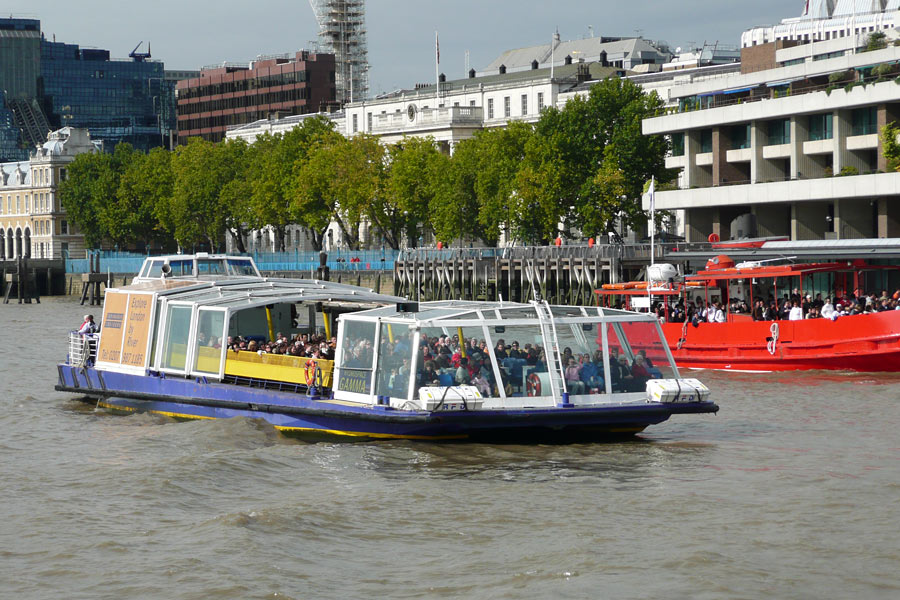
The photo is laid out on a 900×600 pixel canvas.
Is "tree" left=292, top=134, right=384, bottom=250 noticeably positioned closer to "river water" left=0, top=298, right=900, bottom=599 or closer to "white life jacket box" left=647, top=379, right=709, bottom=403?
"river water" left=0, top=298, right=900, bottom=599

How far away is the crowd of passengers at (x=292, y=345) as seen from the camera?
30.0 meters

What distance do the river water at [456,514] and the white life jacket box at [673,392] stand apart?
43.6 inches

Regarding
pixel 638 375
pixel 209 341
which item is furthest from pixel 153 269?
pixel 638 375

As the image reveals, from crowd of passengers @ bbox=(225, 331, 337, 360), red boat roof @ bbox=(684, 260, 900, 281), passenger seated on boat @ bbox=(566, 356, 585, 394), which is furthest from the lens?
red boat roof @ bbox=(684, 260, 900, 281)

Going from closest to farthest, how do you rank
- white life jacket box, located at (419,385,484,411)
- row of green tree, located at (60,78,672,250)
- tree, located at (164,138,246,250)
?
white life jacket box, located at (419,385,484,411), row of green tree, located at (60,78,672,250), tree, located at (164,138,246,250)

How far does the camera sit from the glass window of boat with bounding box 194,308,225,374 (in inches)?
1253

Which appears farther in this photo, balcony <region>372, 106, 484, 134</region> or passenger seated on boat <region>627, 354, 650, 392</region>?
balcony <region>372, 106, 484, 134</region>

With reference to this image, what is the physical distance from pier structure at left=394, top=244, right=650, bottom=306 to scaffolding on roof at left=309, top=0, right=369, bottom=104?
3538 inches

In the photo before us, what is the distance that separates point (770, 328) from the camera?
137 ft

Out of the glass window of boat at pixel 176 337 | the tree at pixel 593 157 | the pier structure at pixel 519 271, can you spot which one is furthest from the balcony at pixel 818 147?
the glass window of boat at pixel 176 337

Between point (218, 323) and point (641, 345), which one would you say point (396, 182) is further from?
point (641, 345)

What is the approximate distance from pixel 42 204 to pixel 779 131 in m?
123

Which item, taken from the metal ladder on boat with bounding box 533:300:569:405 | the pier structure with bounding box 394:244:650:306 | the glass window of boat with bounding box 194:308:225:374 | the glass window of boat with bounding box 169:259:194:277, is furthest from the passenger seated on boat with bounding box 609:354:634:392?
the pier structure with bounding box 394:244:650:306

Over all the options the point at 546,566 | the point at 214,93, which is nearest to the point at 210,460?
the point at 546,566
